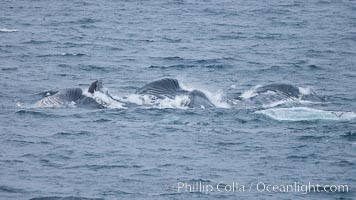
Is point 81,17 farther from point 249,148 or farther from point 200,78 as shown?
point 249,148

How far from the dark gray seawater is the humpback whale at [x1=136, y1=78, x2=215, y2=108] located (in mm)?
1025

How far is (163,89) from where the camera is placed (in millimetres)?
40969

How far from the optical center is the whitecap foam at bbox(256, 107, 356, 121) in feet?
119

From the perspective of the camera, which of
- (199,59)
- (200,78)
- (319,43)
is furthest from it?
(319,43)

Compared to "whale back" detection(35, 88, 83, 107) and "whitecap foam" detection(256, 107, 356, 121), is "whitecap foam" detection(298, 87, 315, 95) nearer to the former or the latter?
"whitecap foam" detection(256, 107, 356, 121)

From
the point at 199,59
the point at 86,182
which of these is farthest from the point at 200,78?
the point at 86,182

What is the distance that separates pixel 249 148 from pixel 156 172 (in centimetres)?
447

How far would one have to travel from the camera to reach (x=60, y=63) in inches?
1999

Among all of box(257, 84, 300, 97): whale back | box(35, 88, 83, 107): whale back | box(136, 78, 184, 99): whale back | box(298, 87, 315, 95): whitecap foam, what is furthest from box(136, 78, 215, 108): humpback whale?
box(298, 87, 315, 95): whitecap foam

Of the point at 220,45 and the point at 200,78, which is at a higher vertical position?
the point at 220,45

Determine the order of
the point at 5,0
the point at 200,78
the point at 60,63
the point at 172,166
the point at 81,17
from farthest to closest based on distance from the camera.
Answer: the point at 5,0, the point at 81,17, the point at 60,63, the point at 200,78, the point at 172,166

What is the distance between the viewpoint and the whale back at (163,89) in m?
40.5

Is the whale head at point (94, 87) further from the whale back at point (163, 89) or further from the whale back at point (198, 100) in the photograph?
the whale back at point (198, 100)

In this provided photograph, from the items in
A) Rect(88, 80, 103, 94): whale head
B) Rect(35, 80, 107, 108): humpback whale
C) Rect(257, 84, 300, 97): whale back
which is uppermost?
Rect(257, 84, 300, 97): whale back
